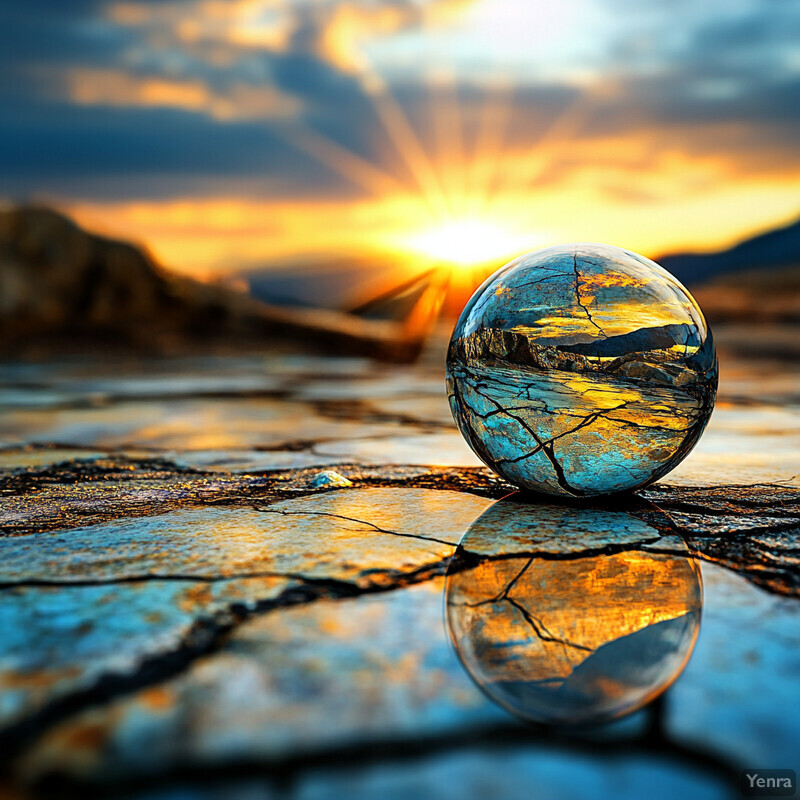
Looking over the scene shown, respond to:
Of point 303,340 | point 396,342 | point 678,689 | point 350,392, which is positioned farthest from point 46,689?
point 303,340

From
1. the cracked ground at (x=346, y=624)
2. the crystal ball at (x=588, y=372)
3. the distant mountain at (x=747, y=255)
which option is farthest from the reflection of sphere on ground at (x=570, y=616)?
the distant mountain at (x=747, y=255)

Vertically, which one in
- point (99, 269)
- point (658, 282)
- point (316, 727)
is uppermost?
point (99, 269)

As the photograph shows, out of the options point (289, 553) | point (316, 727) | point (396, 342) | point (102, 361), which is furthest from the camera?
point (396, 342)

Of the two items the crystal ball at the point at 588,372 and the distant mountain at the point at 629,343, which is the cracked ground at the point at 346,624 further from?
the distant mountain at the point at 629,343

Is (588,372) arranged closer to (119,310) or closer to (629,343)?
(629,343)

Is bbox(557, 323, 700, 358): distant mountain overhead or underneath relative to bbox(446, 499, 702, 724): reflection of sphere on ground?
overhead

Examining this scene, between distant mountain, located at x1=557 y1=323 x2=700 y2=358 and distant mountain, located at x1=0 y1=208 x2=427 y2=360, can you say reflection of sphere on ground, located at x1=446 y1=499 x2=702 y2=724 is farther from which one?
distant mountain, located at x1=0 y1=208 x2=427 y2=360

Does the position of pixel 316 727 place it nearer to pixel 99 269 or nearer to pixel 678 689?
pixel 678 689

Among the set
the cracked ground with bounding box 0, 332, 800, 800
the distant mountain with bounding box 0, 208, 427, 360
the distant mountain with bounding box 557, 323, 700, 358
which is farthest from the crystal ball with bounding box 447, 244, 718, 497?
the distant mountain with bounding box 0, 208, 427, 360
